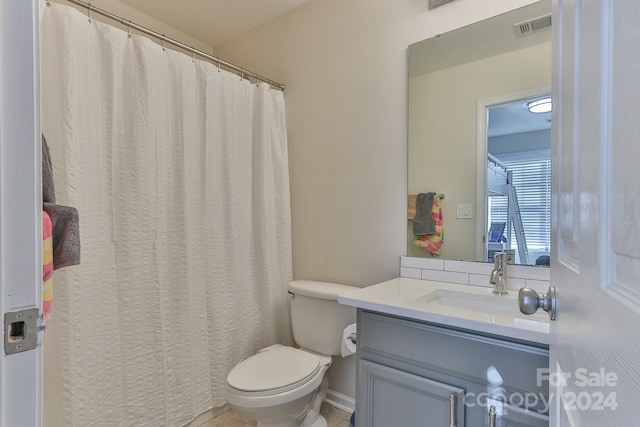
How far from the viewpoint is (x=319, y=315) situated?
1.78 meters

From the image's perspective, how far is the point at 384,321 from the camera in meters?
1.16

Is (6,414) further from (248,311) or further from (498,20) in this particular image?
(498,20)

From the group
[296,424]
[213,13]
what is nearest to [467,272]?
[296,424]

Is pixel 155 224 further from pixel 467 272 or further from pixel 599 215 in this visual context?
pixel 599 215

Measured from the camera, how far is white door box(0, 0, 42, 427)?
0.46 m

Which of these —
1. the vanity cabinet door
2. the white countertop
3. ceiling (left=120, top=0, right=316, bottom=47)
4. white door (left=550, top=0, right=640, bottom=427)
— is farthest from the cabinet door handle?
ceiling (left=120, top=0, right=316, bottom=47)

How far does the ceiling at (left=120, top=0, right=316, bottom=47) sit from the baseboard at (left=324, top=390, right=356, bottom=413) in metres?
2.41

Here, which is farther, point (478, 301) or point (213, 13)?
point (213, 13)

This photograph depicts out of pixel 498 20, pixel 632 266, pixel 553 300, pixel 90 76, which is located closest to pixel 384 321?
pixel 553 300

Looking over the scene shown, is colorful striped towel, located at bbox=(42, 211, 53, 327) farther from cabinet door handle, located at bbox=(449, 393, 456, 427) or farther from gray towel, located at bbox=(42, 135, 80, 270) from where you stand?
cabinet door handle, located at bbox=(449, 393, 456, 427)

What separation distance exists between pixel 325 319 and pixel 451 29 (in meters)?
1.57

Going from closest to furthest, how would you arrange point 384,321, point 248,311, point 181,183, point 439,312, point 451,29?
point 439,312 → point 384,321 → point 451,29 → point 181,183 → point 248,311

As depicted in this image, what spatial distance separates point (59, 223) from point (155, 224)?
93cm

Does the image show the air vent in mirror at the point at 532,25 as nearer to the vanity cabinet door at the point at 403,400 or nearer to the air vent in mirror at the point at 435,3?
the air vent in mirror at the point at 435,3
